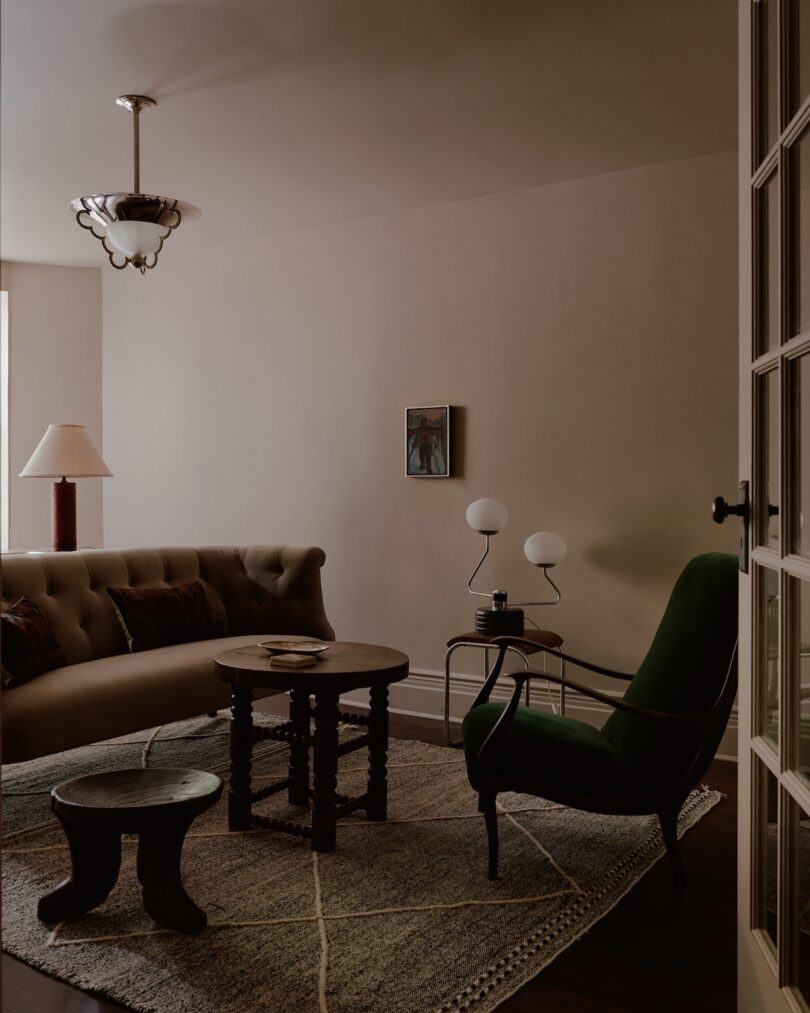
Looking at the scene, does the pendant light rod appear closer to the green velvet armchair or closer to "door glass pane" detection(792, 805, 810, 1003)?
the green velvet armchair

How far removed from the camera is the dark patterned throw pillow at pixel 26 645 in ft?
10.1

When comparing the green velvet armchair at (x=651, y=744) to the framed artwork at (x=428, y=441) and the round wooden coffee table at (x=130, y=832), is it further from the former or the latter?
the framed artwork at (x=428, y=441)

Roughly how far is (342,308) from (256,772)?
8.58ft

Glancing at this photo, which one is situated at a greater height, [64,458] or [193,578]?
[64,458]

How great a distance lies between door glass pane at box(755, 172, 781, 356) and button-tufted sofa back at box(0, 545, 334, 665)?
9.50ft

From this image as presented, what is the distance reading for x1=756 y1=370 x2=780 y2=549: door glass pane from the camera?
151 centimetres

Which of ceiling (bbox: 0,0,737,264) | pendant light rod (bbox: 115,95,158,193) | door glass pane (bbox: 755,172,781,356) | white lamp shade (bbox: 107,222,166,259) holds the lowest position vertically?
door glass pane (bbox: 755,172,781,356)

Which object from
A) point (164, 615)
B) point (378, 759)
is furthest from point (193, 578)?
point (378, 759)

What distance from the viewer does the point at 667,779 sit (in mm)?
2479

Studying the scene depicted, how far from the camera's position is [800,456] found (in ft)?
4.56

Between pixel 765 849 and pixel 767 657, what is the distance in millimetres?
334

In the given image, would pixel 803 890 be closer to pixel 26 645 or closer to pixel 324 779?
pixel 324 779

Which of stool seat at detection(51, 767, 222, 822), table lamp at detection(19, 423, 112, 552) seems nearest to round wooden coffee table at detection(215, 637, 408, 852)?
stool seat at detection(51, 767, 222, 822)

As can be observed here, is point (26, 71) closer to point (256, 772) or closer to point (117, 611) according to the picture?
point (117, 611)
